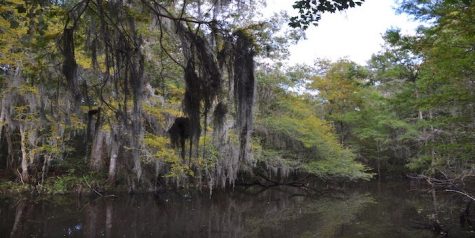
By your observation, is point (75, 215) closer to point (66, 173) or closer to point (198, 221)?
point (198, 221)

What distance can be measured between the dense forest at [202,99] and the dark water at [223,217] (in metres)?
1.35

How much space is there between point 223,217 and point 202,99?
29.5 feet

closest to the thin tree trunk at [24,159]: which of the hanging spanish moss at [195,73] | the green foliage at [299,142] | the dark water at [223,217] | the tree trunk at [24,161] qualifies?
the tree trunk at [24,161]

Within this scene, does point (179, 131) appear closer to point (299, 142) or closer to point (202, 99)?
point (202, 99)

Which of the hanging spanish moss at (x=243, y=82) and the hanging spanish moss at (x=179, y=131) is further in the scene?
the hanging spanish moss at (x=179, y=131)

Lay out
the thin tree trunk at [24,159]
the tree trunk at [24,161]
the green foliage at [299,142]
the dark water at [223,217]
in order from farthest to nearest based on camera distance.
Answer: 1. the green foliage at [299,142]
2. the tree trunk at [24,161]
3. the thin tree trunk at [24,159]
4. the dark water at [223,217]

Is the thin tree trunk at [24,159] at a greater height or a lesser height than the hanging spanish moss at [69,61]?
lesser

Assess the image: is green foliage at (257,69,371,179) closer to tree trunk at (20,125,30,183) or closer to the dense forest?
the dense forest

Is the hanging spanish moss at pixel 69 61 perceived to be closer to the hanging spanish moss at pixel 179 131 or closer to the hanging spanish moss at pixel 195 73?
the hanging spanish moss at pixel 195 73

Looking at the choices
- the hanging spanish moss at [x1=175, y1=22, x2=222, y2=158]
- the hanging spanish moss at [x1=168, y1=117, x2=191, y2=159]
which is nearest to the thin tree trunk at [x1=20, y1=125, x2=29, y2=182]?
→ the hanging spanish moss at [x1=168, y1=117, x2=191, y2=159]

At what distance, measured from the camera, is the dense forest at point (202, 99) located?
4.67 metres

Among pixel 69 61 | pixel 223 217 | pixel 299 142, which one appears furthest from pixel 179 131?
pixel 299 142

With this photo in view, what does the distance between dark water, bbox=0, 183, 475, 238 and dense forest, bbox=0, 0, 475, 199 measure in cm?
135

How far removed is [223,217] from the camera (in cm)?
1310
